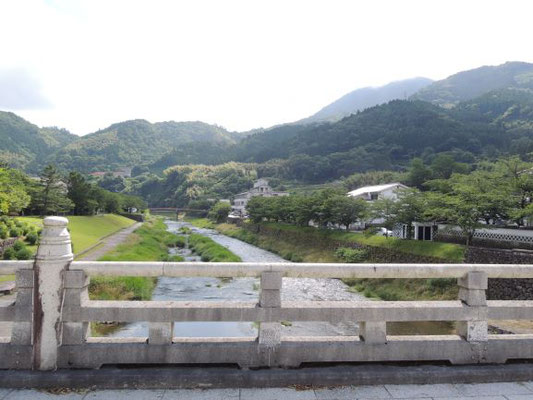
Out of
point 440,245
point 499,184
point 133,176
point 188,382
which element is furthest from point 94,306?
point 133,176

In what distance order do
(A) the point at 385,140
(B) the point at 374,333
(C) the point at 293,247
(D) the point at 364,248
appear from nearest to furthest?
(B) the point at 374,333 → (D) the point at 364,248 → (C) the point at 293,247 → (A) the point at 385,140

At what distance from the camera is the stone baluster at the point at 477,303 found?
4598 mm

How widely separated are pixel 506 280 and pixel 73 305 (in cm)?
2297

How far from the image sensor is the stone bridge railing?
4.21 meters

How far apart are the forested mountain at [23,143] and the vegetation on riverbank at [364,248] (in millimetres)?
127678

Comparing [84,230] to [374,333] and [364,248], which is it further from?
[374,333]

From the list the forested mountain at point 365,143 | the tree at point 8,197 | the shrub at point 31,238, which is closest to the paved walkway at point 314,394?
the tree at point 8,197

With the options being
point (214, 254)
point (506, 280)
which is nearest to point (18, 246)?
point (214, 254)

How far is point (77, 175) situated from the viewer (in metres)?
54.0

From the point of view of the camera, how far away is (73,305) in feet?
14.1

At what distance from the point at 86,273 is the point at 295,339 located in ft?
8.44

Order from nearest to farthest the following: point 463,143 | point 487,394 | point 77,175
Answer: point 487,394
point 77,175
point 463,143

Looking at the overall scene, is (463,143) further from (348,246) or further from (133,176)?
(133,176)

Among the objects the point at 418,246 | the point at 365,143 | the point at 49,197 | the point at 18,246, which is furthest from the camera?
the point at 365,143
